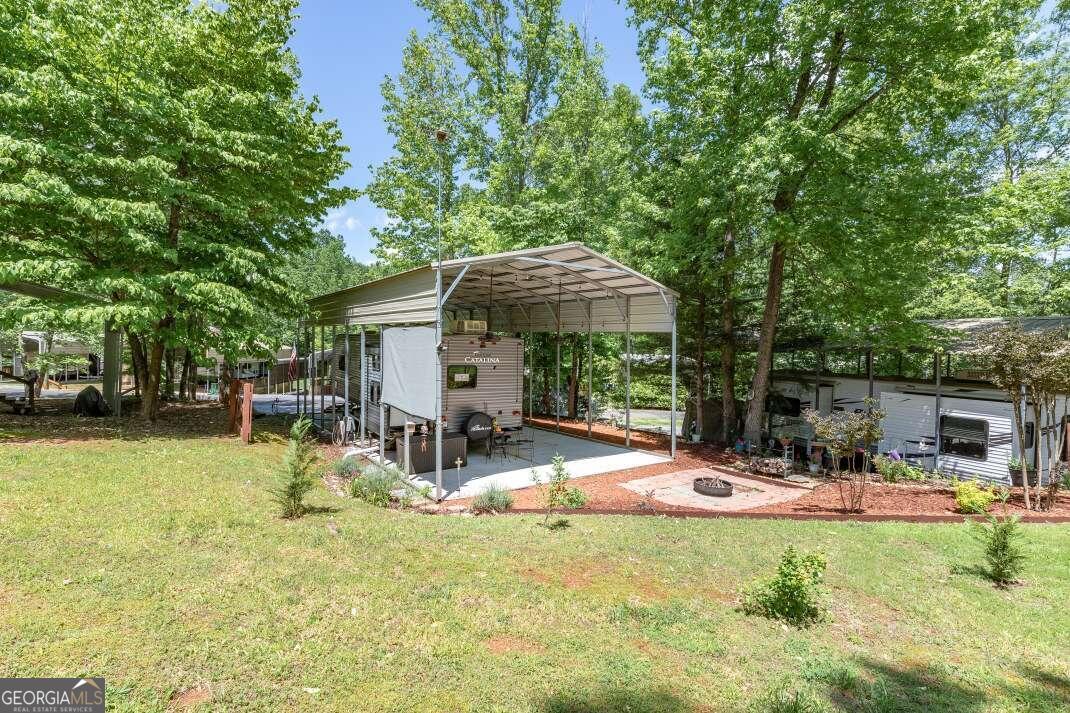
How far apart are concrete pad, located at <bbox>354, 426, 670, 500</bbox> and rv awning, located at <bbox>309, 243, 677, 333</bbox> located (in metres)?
3.27

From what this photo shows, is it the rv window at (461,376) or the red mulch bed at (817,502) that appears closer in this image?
the red mulch bed at (817,502)

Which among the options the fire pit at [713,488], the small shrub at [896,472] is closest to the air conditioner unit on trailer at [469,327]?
the fire pit at [713,488]

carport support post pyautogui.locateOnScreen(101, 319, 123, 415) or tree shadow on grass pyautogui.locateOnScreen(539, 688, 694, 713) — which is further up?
carport support post pyautogui.locateOnScreen(101, 319, 123, 415)

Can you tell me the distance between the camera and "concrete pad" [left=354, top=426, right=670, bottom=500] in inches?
375

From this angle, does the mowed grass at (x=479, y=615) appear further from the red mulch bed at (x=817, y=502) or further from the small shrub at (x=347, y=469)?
the small shrub at (x=347, y=469)

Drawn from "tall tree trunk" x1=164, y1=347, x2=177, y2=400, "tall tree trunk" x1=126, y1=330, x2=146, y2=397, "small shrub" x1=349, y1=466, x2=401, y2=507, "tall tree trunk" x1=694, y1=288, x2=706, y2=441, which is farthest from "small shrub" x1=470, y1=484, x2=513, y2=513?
"tall tree trunk" x1=164, y1=347, x2=177, y2=400

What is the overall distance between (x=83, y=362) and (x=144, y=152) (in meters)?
23.7

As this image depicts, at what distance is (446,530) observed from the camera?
660cm

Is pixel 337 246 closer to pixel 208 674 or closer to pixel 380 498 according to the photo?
pixel 380 498

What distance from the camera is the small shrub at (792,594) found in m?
4.33

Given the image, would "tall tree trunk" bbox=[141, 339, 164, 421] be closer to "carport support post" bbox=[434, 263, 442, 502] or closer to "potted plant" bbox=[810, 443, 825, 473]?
"carport support post" bbox=[434, 263, 442, 502]

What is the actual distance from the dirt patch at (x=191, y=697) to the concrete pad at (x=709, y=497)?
23.6ft

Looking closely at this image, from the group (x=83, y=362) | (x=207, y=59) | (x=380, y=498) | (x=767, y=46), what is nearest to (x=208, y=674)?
(x=380, y=498)

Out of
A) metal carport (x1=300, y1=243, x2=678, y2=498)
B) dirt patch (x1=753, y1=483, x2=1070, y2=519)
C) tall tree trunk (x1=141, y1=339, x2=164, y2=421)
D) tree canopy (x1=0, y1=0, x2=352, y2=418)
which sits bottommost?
dirt patch (x1=753, y1=483, x2=1070, y2=519)
